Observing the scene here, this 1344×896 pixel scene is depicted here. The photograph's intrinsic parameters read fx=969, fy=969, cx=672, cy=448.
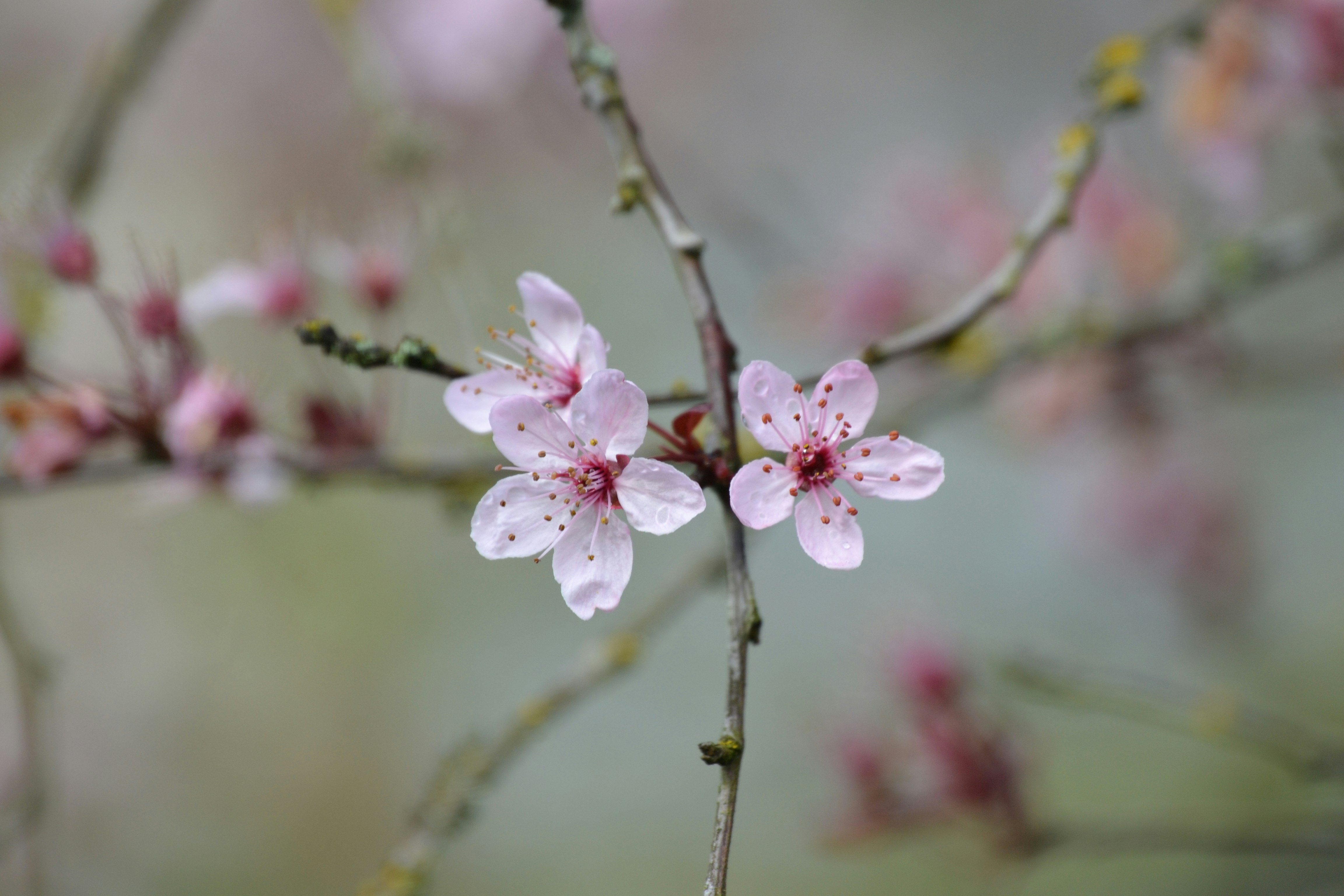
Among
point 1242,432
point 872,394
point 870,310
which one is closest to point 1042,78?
point 1242,432

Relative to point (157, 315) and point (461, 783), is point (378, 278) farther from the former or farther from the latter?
point (461, 783)

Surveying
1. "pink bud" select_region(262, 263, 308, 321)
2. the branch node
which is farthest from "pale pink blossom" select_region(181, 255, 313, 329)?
the branch node

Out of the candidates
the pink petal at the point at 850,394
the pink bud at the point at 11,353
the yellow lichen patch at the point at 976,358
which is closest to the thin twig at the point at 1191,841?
the yellow lichen patch at the point at 976,358

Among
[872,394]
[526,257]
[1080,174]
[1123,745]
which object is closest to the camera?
[872,394]

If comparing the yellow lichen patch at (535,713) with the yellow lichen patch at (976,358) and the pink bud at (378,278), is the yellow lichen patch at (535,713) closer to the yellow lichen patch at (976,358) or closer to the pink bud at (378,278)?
the pink bud at (378,278)

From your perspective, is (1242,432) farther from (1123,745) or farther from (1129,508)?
(1123,745)

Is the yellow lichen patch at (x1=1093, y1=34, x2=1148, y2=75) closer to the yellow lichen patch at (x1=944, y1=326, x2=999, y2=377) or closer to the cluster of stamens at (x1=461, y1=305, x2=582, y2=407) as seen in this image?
the yellow lichen patch at (x1=944, y1=326, x2=999, y2=377)
